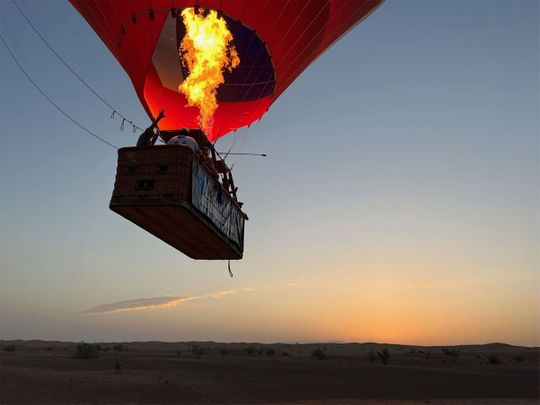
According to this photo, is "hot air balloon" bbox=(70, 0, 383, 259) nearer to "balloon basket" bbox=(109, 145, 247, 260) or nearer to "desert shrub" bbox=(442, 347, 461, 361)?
"balloon basket" bbox=(109, 145, 247, 260)

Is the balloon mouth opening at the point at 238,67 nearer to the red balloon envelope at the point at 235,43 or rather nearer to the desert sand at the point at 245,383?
the red balloon envelope at the point at 235,43

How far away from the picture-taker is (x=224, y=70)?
14500 mm

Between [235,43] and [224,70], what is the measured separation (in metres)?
1.29

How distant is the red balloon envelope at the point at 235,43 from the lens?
1232 cm

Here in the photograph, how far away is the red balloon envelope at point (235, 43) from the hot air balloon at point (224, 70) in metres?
0.03

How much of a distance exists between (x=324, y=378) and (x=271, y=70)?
12.5m

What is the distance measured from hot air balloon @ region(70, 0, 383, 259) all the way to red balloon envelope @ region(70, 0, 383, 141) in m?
0.03

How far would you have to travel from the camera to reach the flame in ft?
42.7

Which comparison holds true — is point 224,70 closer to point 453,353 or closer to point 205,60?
point 205,60

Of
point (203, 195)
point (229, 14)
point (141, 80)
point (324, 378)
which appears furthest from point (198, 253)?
point (324, 378)

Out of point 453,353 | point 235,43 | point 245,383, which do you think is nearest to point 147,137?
point 235,43

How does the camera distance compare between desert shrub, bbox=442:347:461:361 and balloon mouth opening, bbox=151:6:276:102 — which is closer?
balloon mouth opening, bbox=151:6:276:102

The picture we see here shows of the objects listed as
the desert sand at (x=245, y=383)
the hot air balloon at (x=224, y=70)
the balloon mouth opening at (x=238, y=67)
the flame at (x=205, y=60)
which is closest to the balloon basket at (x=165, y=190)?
the hot air balloon at (x=224, y=70)

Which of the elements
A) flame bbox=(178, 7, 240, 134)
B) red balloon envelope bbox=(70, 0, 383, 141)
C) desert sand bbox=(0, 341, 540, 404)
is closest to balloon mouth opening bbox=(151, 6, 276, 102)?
red balloon envelope bbox=(70, 0, 383, 141)
